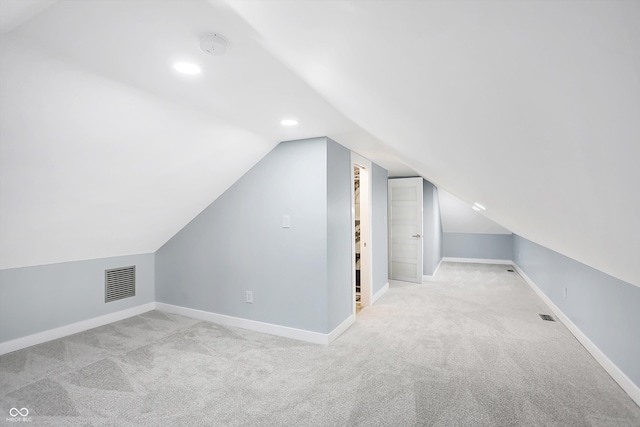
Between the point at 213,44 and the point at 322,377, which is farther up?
the point at 213,44

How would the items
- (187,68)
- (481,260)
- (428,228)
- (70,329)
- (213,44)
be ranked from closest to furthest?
(213,44) < (187,68) < (70,329) < (428,228) < (481,260)

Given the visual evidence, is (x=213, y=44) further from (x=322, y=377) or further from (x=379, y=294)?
(x=379, y=294)

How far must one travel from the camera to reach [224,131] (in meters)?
2.92

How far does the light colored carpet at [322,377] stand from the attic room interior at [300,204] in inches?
0.9

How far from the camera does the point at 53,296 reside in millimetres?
3434

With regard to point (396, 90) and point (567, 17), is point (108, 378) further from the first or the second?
point (567, 17)

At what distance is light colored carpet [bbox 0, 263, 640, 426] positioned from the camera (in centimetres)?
210

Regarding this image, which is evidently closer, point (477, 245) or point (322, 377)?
point (322, 377)

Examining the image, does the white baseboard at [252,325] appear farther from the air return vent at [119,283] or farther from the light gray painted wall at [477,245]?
the light gray painted wall at [477,245]

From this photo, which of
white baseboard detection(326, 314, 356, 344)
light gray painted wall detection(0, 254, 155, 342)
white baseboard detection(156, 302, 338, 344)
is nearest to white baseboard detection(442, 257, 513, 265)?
white baseboard detection(326, 314, 356, 344)

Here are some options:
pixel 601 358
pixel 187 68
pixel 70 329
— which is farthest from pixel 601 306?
pixel 70 329

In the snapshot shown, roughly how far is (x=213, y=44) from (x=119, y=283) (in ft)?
12.1

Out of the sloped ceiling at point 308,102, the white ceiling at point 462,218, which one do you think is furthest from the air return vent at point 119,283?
the white ceiling at point 462,218

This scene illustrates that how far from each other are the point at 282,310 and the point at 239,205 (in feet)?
4.27
